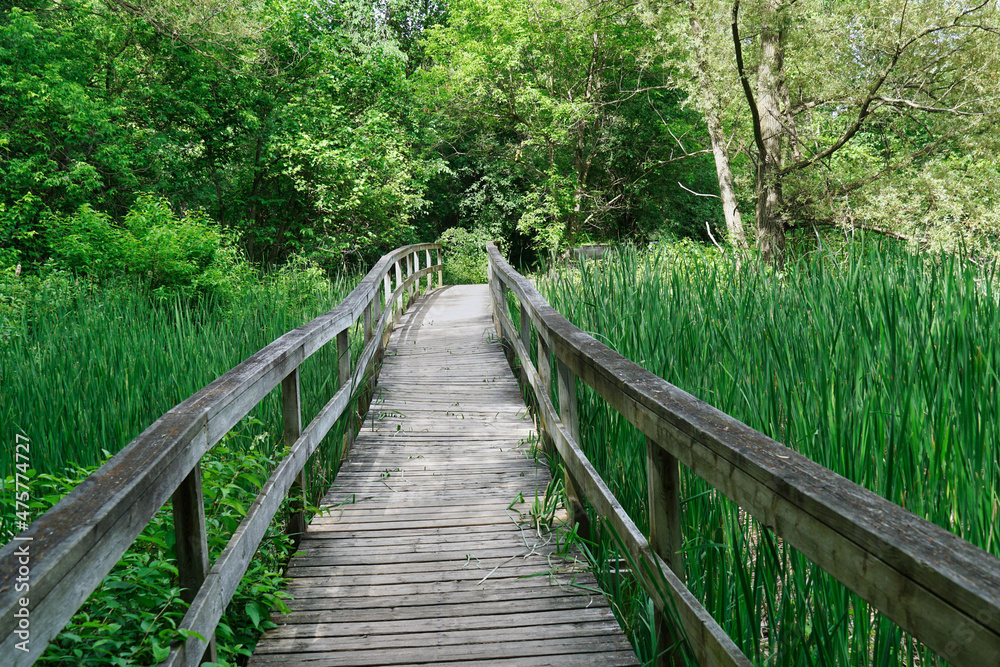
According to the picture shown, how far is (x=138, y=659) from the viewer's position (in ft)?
5.46

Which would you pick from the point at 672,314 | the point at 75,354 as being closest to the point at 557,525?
the point at 672,314

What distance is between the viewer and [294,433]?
9.46 feet

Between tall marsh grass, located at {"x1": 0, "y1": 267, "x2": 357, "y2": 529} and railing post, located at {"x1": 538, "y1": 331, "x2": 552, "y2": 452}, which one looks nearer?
tall marsh grass, located at {"x1": 0, "y1": 267, "x2": 357, "y2": 529}

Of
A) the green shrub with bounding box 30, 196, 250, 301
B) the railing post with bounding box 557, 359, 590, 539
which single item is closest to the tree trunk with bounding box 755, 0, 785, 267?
the railing post with bounding box 557, 359, 590, 539

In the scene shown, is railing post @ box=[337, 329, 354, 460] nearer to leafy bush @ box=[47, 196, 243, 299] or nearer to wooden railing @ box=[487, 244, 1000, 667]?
wooden railing @ box=[487, 244, 1000, 667]

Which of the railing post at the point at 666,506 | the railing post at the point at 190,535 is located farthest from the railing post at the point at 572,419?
the railing post at the point at 190,535

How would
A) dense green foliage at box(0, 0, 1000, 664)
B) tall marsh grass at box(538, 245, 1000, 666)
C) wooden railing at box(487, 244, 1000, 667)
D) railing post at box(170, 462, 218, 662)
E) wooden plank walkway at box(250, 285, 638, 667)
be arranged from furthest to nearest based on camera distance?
wooden plank walkway at box(250, 285, 638, 667), dense green foliage at box(0, 0, 1000, 664), railing post at box(170, 462, 218, 662), tall marsh grass at box(538, 245, 1000, 666), wooden railing at box(487, 244, 1000, 667)

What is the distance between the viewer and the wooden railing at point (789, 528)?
790mm

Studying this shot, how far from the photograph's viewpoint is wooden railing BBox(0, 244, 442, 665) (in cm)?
102

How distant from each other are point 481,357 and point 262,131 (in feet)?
33.4

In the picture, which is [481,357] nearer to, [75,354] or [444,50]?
[75,354]

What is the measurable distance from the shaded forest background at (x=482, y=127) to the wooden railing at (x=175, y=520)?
14.6 ft

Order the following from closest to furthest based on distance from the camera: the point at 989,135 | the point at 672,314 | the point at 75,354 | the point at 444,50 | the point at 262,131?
the point at 672,314 → the point at 75,354 → the point at 989,135 → the point at 262,131 → the point at 444,50

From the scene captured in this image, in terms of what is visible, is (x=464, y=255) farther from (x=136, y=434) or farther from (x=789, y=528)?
(x=789, y=528)
